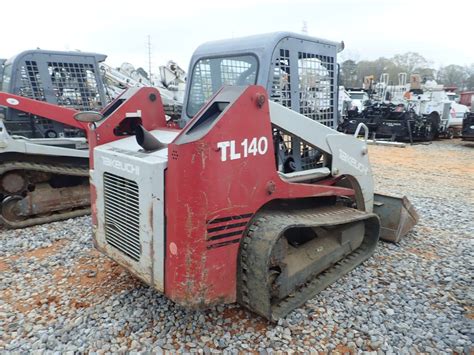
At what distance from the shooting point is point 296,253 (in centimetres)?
319

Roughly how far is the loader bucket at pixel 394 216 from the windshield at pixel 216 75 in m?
2.26

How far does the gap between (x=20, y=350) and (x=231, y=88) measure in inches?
89.6

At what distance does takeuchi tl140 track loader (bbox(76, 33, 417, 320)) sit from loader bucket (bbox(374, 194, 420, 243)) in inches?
20.5

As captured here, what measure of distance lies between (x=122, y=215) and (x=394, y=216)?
3110 mm

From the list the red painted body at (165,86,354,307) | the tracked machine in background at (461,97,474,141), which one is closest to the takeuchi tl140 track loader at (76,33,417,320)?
the red painted body at (165,86,354,307)

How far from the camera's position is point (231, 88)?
2537 mm

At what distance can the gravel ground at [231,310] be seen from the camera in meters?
2.66

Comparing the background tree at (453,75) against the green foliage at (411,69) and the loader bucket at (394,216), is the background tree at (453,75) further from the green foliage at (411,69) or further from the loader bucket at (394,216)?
the loader bucket at (394,216)

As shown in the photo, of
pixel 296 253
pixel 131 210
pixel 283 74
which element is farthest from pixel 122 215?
pixel 283 74

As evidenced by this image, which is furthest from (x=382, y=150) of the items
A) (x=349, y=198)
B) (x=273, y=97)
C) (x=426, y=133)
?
(x=273, y=97)

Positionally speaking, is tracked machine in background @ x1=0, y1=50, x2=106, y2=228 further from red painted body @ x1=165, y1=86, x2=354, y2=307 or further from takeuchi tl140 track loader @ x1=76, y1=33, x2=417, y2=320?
red painted body @ x1=165, y1=86, x2=354, y2=307

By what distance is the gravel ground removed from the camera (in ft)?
8.71

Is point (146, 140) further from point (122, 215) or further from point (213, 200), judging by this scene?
point (213, 200)

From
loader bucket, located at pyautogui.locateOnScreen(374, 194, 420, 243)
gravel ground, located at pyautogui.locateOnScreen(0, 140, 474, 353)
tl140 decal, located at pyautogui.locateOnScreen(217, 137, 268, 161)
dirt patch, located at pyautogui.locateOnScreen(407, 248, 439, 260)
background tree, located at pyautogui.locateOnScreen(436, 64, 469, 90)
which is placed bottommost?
gravel ground, located at pyautogui.locateOnScreen(0, 140, 474, 353)
